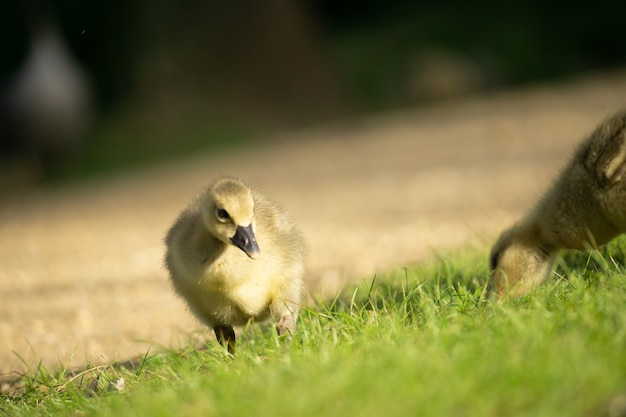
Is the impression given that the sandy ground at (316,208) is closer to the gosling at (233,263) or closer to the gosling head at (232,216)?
the gosling at (233,263)

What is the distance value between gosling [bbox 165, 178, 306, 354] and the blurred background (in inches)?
389

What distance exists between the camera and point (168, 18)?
17172mm

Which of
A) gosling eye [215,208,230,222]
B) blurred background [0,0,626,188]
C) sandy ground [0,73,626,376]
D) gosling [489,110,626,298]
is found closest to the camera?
gosling eye [215,208,230,222]

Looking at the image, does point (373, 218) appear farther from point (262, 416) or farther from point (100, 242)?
point (262, 416)

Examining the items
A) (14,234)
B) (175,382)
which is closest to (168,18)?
(14,234)

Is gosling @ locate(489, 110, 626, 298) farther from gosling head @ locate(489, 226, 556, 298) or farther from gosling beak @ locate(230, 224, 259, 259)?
gosling beak @ locate(230, 224, 259, 259)

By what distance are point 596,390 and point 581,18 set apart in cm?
2035

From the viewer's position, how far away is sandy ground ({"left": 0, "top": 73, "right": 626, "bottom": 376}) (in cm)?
564

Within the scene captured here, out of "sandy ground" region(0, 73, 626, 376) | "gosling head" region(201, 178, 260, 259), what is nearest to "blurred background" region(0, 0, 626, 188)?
"sandy ground" region(0, 73, 626, 376)

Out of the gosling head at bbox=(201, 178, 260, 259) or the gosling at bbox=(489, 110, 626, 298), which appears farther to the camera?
the gosling at bbox=(489, 110, 626, 298)

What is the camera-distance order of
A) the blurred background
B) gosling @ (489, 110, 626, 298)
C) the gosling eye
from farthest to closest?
the blurred background, gosling @ (489, 110, 626, 298), the gosling eye

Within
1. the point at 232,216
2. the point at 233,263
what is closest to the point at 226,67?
the point at 233,263

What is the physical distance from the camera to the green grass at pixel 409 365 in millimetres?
2848

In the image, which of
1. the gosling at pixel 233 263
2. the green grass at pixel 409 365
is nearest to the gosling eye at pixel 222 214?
the gosling at pixel 233 263
